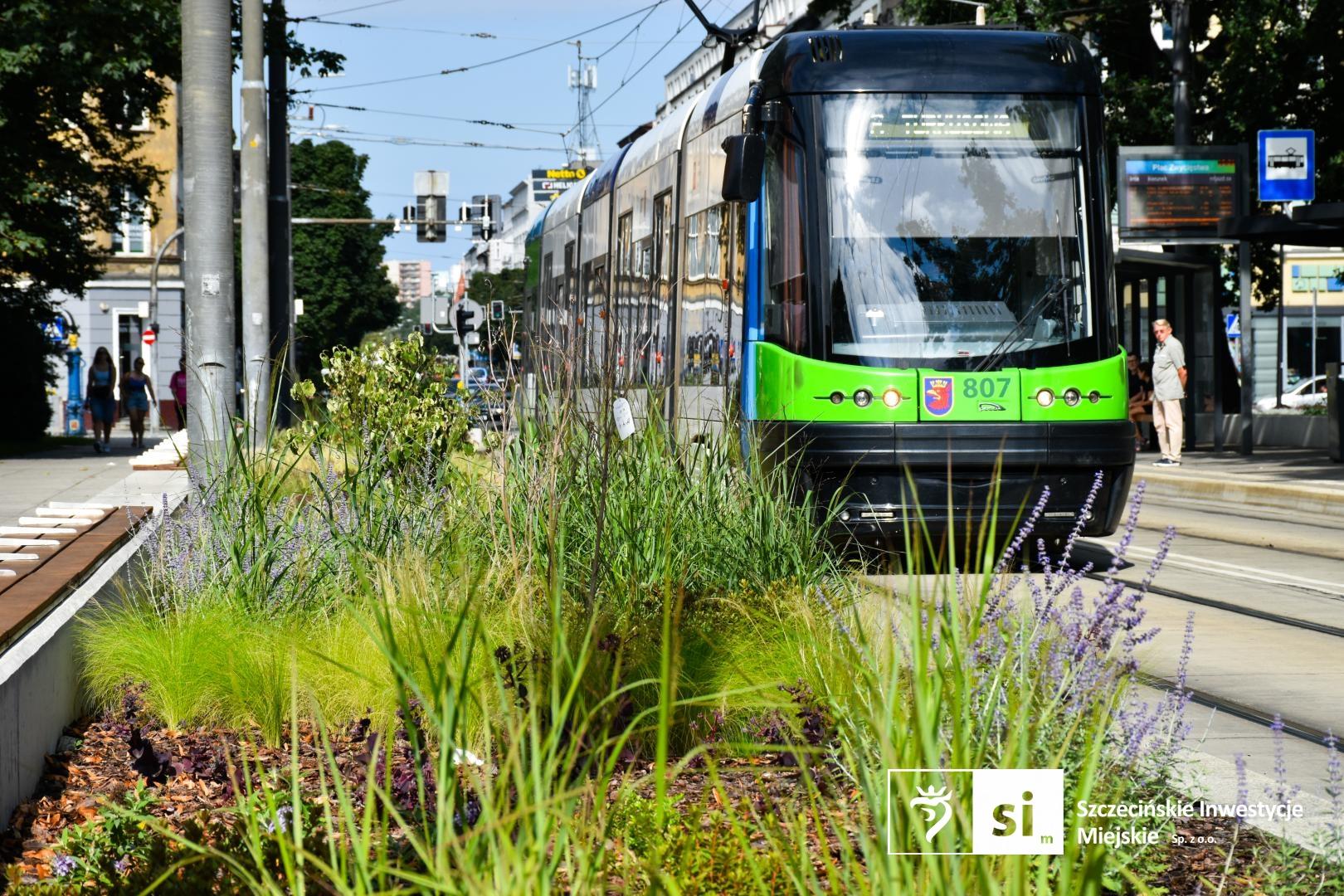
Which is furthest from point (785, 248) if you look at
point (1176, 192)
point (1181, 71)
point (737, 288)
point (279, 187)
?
point (1181, 71)

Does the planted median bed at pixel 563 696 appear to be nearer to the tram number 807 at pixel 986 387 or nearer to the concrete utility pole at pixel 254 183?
the tram number 807 at pixel 986 387

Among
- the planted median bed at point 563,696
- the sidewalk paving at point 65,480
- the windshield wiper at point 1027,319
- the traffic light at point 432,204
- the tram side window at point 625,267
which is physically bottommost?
the sidewalk paving at point 65,480

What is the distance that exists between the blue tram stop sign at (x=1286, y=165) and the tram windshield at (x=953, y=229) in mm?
14186

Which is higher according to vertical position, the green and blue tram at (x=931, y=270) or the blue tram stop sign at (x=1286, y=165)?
the blue tram stop sign at (x=1286, y=165)

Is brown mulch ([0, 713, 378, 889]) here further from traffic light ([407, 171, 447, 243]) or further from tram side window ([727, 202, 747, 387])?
traffic light ([407, 171, 447, 243])

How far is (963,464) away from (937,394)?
1.43 feet

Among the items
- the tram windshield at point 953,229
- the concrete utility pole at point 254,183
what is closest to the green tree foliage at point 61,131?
the concrete utility pole at point 254,183

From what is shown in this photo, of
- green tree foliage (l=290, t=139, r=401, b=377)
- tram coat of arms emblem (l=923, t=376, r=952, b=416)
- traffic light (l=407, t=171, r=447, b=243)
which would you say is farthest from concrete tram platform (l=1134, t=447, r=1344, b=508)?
green tree foliage (l=290, t=139, r=401, b=377)

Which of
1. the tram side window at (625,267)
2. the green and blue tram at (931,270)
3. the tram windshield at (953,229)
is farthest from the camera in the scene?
the tram side window at (625,267)

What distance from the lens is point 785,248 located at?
11.6 meters

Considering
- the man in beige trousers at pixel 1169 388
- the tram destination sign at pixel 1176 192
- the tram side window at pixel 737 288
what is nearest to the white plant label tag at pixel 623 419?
the tram side window at pixel 737 288

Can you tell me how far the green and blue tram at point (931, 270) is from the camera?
11.2 metres

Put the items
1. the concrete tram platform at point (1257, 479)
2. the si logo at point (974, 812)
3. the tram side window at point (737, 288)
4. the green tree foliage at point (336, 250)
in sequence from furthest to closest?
the green tree foliage at point (336, 250), the concrete tram platform at point (1257, 479), the tram side window at point (737, 288), the si logo at point (974, 812)

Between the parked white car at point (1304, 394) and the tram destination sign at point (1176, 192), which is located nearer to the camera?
the tram destination sign at point (1176, 192)
